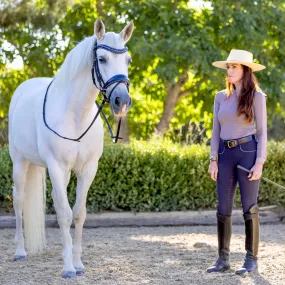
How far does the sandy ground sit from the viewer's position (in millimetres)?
4844

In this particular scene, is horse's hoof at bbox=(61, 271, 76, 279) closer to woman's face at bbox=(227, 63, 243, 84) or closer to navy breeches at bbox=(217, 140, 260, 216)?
navy breeches at bbox=(217, 140, 260, 216)

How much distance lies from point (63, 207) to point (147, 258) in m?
1.17

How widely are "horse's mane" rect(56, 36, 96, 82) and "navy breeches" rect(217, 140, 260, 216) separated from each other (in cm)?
119

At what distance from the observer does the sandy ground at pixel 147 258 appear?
4.84 metres

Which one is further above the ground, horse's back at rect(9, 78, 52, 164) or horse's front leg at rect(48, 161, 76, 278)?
horse's back at rect(9, 78, 52, 164)

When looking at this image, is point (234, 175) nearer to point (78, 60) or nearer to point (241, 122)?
point (241, 122)

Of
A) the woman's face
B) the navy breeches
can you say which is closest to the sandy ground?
the navy breeches

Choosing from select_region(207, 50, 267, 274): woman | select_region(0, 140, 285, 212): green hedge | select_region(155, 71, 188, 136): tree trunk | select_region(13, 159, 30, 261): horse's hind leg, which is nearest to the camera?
select_region(207, 50, 267, 274): woman

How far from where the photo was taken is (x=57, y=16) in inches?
430

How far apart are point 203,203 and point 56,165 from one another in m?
4.15

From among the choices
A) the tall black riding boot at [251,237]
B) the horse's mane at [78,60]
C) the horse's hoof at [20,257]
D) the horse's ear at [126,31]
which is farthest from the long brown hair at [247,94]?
the horse's hoof at [20,257]

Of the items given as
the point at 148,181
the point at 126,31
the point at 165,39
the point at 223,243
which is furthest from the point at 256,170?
the point at 165,39

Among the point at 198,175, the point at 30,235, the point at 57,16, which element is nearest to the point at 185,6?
the point at 57,16

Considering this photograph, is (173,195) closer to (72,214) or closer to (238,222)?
(238,222)
